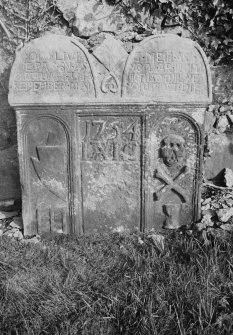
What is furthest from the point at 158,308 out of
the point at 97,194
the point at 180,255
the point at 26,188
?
the point at 26,188

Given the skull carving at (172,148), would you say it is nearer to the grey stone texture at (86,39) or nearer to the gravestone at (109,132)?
the gravestone at (109,132)

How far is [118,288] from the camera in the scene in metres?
2.57

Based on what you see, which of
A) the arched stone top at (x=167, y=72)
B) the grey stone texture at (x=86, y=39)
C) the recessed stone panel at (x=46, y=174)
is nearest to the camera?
the arched stone top at (x=167, y=72)

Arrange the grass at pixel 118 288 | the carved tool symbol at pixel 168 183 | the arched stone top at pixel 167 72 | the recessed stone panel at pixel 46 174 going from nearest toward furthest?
1. the grass at pixel 118 288
2. the arched stone top at pixel 167 72
3. the recessed stone panel at pixel 46 174
4. the carved tool symbol at pixel 168 183

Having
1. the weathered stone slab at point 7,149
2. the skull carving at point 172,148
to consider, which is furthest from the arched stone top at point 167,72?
the weathered stone slab at point 7,149

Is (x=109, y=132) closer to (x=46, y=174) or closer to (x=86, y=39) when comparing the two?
(x=46, y=174)

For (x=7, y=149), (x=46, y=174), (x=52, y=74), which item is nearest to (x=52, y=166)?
(x=46, y=174)

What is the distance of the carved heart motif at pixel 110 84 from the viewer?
3084 mm

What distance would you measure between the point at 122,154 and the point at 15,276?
4.32 feet

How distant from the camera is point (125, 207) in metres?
3.41

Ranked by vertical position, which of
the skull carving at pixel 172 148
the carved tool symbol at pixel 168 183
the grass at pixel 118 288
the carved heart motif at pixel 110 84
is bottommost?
the grass at pixel 118 288

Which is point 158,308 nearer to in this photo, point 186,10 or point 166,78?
point 166,78

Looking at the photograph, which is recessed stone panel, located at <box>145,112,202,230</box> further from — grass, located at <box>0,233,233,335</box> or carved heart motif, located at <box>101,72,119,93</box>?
carved heart motif, located at <box>101,72,119,93</box>

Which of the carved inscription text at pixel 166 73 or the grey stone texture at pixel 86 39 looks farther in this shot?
the grey stone texture at pixel 86 39
